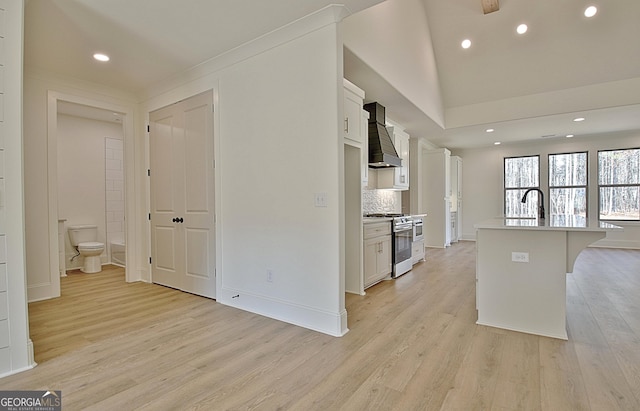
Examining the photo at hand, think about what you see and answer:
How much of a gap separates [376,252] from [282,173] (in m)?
1.85

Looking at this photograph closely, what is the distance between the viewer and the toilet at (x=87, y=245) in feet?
16.2

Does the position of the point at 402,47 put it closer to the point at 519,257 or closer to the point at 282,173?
the point at 282,173

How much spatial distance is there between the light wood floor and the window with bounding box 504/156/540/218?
17.0 ft

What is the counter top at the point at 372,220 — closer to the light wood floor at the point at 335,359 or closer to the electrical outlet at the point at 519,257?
the light wood floor at the point at 335,359

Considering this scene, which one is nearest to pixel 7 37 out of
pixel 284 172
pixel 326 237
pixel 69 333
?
pixel 284 172

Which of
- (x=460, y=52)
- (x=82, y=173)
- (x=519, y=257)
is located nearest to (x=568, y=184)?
(x=460, y=52)

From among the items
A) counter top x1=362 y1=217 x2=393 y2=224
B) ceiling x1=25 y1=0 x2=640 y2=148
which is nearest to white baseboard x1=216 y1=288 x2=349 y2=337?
counter top x1=362 y1=217 x2=393 y2=224

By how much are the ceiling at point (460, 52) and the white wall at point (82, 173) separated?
1.83m

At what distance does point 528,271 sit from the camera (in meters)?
2.61

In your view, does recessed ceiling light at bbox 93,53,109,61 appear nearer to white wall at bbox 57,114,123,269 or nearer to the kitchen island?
white wall at bbox 57,114,123,269

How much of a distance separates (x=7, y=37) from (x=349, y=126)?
2734 millimetres

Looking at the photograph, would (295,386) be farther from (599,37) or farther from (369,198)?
(599,37)

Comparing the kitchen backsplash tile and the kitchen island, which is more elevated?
the kitchen backsplash tile

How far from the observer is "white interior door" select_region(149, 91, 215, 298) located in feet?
12.0
